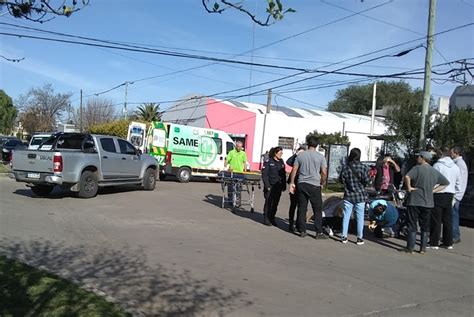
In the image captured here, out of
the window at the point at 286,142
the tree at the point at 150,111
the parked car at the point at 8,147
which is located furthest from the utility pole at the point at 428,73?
the tree at the point at 150,111

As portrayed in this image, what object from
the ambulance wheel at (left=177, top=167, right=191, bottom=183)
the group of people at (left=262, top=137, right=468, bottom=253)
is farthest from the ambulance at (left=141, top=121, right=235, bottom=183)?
the group of people at (left=262, top=137, right=468, bottom=253)

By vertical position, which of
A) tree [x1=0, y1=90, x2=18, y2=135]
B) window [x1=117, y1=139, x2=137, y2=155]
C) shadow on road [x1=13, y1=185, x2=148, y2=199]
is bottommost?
shadow on road [x1=13, y1=185, x2=148, y2=199]

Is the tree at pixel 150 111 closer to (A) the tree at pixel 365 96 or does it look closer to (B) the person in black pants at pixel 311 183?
(A) the tree at pixel 365 96

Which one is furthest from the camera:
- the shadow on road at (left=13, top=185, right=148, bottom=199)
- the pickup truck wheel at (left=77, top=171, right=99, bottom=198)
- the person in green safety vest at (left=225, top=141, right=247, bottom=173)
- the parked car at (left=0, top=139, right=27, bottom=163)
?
the parked car at (left=0, top=139, right=27, bottom=163)

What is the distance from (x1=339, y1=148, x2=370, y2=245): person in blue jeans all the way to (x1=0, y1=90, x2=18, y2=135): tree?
2979 inches

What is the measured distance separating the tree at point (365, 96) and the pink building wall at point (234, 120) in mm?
32389

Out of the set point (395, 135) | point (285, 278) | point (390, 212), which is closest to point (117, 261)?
point (285, 278)

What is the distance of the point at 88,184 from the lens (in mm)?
14977

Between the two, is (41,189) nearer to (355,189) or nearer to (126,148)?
(126,148)

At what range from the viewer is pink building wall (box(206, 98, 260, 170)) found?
36.9m

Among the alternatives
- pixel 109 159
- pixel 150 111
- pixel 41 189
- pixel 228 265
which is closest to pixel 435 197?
pixel 228 265

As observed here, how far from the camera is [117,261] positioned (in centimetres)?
719

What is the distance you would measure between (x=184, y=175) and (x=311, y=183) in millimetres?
13790

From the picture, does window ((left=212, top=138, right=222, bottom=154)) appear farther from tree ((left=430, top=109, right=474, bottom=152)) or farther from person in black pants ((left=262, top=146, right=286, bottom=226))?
person in black pants ((left=262, top=146, right=286, bottom=226))
